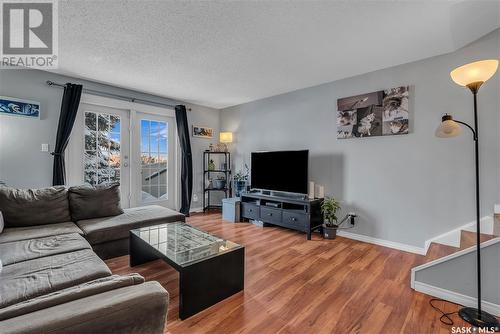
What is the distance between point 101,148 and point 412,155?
4.56m

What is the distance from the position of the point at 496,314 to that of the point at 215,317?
2038 mm

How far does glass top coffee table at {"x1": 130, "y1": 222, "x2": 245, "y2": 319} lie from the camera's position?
1622 mm

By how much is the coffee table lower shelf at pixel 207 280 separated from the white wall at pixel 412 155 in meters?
2.13

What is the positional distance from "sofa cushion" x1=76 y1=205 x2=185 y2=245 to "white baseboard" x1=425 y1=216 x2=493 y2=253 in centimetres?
308

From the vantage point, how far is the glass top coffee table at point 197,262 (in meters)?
1.62

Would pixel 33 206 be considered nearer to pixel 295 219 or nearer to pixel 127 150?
pixel 127 150

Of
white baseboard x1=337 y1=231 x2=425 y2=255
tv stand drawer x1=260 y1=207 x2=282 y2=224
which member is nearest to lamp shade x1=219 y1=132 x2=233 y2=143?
tv stand drawer x1=260 y1=207 x2=282 y2=224

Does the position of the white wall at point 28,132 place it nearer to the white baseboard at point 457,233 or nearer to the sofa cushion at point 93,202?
the sofa cushion at point 93,202

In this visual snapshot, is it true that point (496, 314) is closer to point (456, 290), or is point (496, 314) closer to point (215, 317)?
point (456, 290)

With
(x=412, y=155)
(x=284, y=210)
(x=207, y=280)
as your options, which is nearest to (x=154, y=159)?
(x=284, y=210)

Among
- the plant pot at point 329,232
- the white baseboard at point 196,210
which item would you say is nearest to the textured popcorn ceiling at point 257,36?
the plant pot at point 329,232

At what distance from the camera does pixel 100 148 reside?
3.72 m

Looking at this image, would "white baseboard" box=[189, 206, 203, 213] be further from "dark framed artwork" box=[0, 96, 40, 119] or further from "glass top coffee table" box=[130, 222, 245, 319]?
"dark framed artwork" box=[0, 96, 40, 119]

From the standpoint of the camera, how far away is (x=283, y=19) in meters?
1.96
